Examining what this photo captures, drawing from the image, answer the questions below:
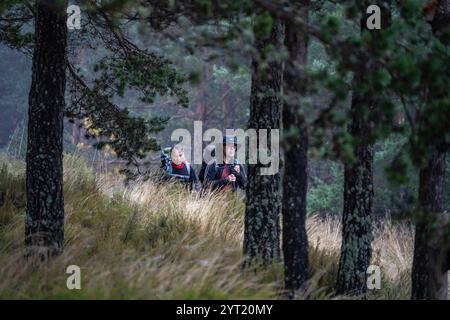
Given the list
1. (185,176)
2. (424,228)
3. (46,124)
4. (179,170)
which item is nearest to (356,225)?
(424,228)

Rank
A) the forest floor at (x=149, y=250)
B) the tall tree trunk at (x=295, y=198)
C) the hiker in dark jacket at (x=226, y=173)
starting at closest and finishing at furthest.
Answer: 1. the forest floor at (x=149, y=250)
2. the tall tree trunk at (x=295, y=198)
3. the hiker in dark jacket at (x=226, y=173)

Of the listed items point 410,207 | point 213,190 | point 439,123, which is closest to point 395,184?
point 439,123

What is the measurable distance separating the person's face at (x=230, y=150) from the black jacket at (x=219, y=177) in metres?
0.15

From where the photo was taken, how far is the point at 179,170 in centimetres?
1122

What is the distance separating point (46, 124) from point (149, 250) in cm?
171

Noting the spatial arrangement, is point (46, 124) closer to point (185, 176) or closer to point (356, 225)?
point (356, 225)

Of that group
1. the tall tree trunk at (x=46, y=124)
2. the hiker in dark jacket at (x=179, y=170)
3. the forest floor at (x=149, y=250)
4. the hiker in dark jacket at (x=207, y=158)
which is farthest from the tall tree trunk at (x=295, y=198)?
the hiker in dark jacket at (x=179, y=170)

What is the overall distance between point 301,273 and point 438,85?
7.37 ft

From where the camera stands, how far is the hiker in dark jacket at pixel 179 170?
36.2 feet

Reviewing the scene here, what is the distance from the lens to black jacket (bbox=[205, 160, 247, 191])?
10.1 meters

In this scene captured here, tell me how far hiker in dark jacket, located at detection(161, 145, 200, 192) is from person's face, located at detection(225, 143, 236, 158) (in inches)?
47.2

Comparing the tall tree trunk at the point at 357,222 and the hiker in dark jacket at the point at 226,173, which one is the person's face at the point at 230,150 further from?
the tall tree trunk at the point at 357,222

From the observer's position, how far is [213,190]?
10.2 m
